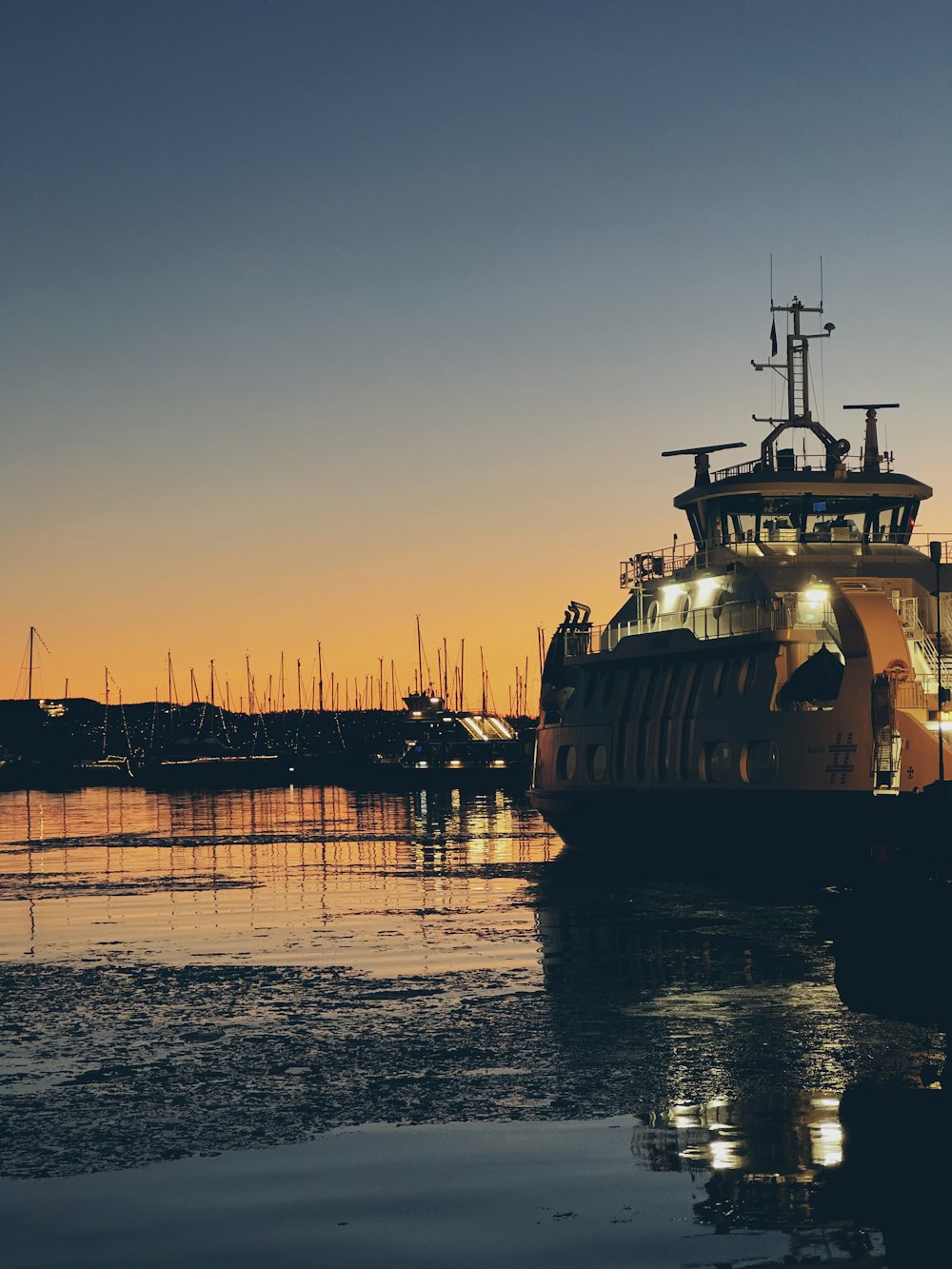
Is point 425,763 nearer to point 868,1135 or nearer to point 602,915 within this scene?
point 602,915

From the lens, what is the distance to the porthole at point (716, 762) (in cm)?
3747

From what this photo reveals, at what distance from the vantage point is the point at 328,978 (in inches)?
899

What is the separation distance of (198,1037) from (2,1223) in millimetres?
7292

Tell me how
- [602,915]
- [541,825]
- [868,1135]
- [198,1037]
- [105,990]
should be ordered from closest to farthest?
1. [868,1135]
2. [198,1037]
3. [105,990]
4. [602,915]
5. [541,825]

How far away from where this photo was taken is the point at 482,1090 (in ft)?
48.4

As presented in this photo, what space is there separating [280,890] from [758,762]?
1255 centimetres

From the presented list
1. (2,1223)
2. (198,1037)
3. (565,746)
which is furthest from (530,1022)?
(565,746)

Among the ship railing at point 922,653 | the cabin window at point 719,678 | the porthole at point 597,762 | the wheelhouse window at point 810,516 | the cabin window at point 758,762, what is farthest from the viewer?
the porthole at point 597,762

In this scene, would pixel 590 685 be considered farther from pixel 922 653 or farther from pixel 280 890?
pixel 922 653

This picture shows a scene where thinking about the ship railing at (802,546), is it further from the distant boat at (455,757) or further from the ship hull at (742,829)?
the distant boat at (455,757)

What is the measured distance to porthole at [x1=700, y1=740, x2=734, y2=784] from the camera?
37.5 m

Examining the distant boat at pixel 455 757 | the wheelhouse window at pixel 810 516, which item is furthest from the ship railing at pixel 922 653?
the distant boat at pixel 455 757

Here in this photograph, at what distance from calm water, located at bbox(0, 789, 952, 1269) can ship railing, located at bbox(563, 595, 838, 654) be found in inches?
328

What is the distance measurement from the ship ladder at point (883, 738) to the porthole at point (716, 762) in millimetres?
5273
